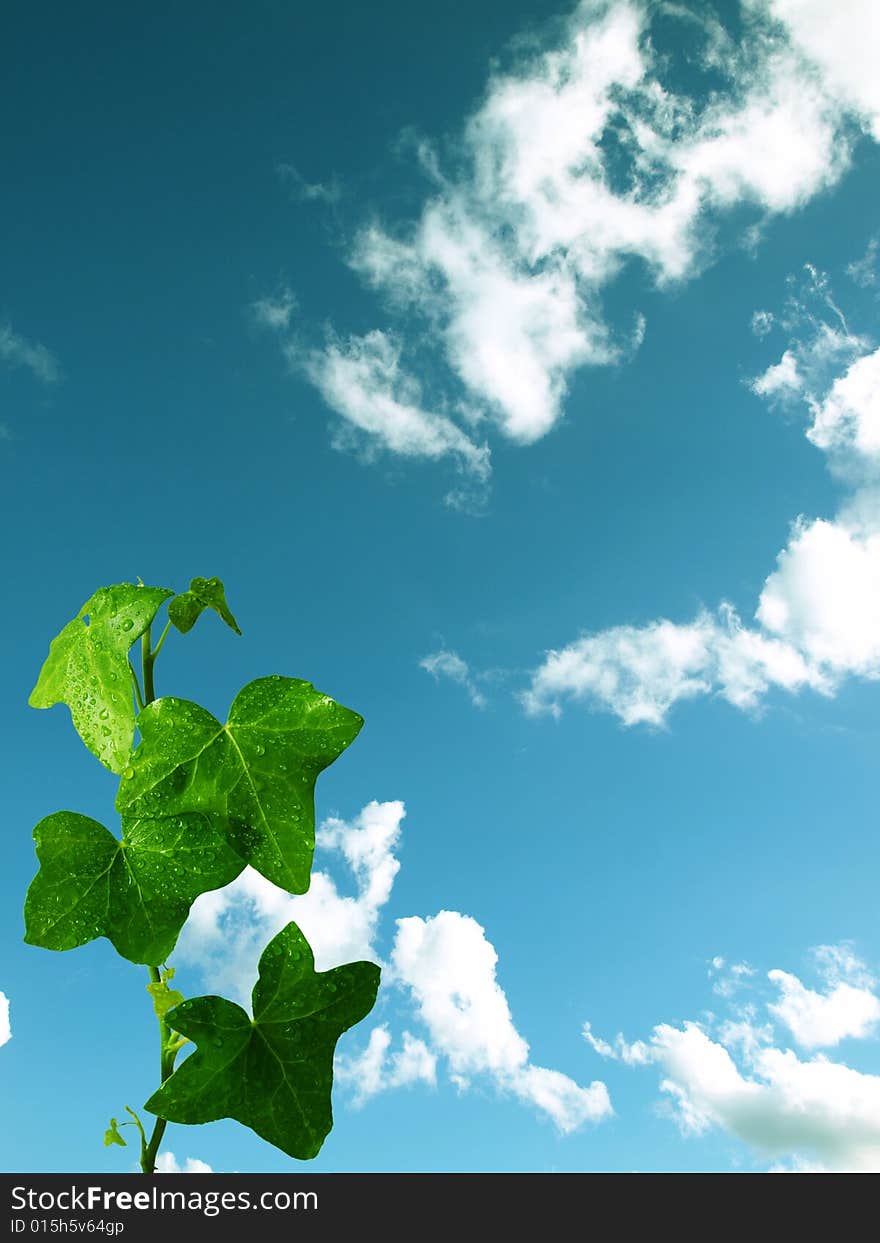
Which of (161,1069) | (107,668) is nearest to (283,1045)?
(161,1069)

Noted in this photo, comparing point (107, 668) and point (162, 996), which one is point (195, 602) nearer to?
point (107, 668)

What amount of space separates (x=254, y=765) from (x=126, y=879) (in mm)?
188

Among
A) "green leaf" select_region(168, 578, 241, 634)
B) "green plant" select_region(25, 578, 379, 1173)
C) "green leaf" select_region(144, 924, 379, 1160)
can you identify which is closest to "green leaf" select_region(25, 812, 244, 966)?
"green plant" select_region(25, 578, 379, 1173)

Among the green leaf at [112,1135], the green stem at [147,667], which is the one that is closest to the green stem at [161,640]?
the green stem at [147,667]

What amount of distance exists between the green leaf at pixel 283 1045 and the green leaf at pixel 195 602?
1.32 ft

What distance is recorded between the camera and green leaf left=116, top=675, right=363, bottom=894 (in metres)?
1.04

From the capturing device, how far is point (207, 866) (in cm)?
101

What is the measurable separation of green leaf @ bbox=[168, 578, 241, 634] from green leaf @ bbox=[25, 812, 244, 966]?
0.26 metres

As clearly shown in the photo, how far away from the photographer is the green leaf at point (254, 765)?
3.43 feet

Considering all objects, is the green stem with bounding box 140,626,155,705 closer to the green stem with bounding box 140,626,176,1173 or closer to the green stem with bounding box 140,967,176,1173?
the green stem with bounding box 140,626,176,1173
